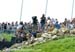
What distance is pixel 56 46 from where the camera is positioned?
37.2 feet

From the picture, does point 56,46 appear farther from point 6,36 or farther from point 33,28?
point 6,36

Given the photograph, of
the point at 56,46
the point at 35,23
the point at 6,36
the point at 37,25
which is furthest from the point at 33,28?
the point at 56,46

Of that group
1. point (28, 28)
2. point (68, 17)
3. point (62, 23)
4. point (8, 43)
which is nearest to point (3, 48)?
point (8, 43)

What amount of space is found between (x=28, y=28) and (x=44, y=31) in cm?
61

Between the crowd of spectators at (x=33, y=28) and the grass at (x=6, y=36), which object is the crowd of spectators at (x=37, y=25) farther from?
the grass at (x=6, y=36)

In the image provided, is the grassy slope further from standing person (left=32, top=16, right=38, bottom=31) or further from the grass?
standing person (left=32, top=16, right=38, bottom=31)

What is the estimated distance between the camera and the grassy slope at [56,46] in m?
11.2

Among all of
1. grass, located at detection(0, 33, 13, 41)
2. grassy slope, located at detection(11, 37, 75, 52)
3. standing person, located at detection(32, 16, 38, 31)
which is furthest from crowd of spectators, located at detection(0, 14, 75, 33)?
grassy slope, located at detection(11, 37, 75, 52)

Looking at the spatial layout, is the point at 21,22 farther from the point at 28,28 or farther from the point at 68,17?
the point at 68,17

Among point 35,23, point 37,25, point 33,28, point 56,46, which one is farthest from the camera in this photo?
point 35,23

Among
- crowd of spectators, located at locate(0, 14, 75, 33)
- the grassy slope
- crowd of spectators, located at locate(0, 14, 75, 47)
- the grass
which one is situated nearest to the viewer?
the grassy slope

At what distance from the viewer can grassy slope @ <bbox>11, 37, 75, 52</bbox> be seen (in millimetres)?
11242

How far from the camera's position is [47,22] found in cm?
1262

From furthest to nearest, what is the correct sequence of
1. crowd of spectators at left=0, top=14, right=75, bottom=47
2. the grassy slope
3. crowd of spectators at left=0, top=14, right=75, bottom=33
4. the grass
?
crowd of spectators at left=0, top=14, right=75, bottom=33 < crowd of spectators at left=0, top=14, right=75, bottom=47 < the grass < the grassy slope
